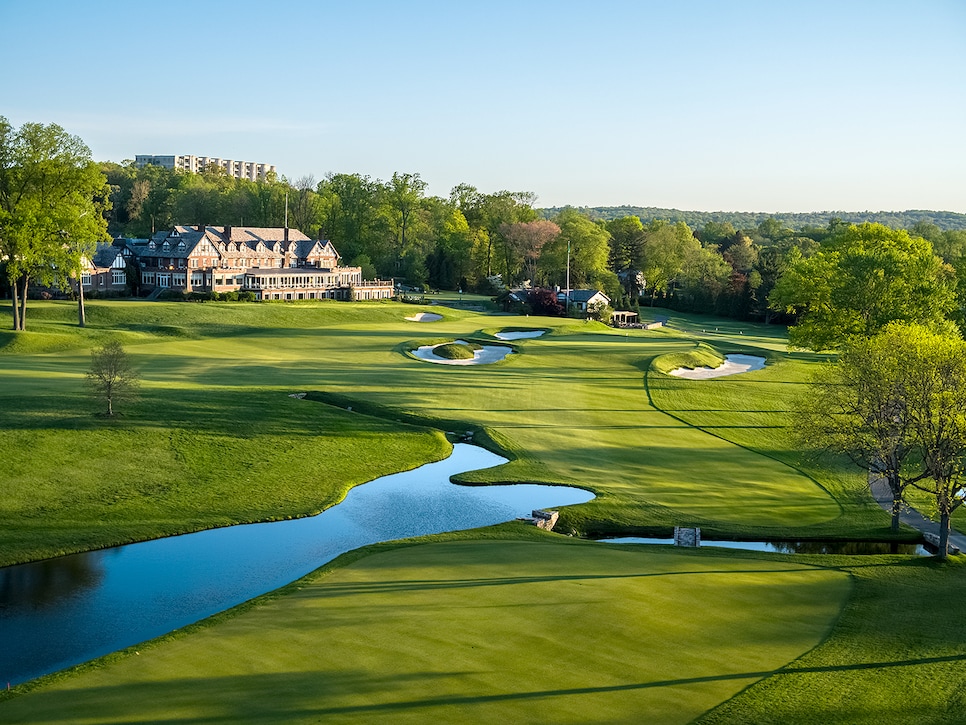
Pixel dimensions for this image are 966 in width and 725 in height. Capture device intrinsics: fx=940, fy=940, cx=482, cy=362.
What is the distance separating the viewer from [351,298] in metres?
102

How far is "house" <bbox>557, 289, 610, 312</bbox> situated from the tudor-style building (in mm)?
19584

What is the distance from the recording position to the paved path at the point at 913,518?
3106cm

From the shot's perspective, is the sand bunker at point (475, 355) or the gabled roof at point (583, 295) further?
the gabled roof at point (583, 295)

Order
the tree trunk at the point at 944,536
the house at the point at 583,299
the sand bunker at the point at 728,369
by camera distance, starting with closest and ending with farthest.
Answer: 1. the tree trunk at the point at 944,536
2. the sand bunker at the point at 728,369
3. the house at the point at 583,299

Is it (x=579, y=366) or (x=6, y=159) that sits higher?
(x=6, y=159)

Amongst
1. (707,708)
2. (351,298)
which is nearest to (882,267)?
(707,708)

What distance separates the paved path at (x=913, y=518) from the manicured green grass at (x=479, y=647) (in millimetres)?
7792

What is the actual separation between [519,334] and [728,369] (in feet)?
69.4

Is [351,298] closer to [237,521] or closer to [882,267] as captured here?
[882,267]

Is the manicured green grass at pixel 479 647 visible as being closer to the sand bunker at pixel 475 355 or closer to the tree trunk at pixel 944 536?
the tree trunk at pixel 944 536

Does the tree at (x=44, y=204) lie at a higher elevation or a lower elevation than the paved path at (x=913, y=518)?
higher

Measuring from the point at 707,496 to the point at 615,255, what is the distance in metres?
111

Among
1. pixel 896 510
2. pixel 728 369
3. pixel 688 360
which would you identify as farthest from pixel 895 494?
pixel 728 369

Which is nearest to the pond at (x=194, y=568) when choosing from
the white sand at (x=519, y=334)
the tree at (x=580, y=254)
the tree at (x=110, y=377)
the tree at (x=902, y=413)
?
the tree at (x=902, y=413)
